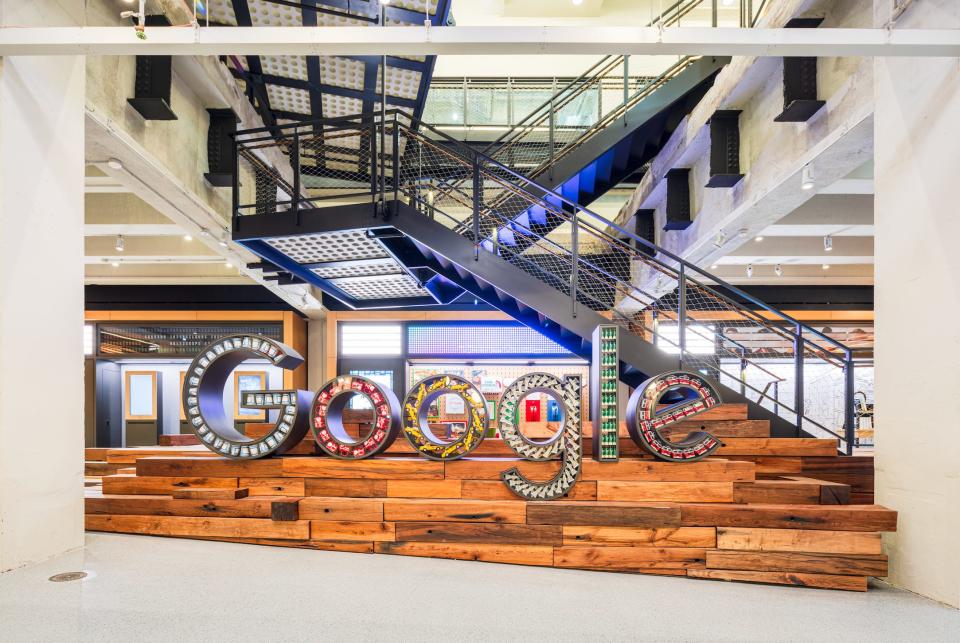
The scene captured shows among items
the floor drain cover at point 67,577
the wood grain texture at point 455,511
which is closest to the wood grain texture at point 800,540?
the wood grain texture at point 455,511

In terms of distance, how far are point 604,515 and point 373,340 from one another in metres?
Answer: 8.51

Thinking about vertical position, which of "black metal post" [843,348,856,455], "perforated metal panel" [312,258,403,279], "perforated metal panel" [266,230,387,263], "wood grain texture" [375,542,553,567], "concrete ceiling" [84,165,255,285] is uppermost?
"concrete ceiling" [84,165,255,285]

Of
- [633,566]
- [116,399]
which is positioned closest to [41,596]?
[633,566]

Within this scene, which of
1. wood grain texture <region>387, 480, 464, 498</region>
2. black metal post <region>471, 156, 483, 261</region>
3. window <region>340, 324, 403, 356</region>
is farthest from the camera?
window <region>340, 324, 403, 356</region>

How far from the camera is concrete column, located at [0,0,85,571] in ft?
11.6

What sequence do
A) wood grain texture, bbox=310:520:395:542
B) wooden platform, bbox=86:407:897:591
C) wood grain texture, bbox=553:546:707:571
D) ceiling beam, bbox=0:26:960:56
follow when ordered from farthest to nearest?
wood grain texture, bbox=310:520:395:542
wood grain texture, bbox=553:546:707:571
wooden platform, bbox=86:407:897:591
ceiling beam, bbox=0:26:960:56

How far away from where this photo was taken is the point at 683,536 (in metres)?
4.26

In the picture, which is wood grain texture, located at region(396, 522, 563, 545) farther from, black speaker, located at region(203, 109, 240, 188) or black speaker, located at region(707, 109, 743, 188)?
black speaker, located at region(203, 109, 240, 188)

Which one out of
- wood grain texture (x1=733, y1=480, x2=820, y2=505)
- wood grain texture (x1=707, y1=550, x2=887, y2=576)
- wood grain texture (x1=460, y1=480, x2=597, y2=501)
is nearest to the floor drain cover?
wood grain texture (x1=460, y1=480, x2=597, y2=501)

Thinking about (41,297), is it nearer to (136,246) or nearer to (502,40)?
(502,40)

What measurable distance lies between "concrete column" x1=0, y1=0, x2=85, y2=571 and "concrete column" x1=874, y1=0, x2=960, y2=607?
4997 mm

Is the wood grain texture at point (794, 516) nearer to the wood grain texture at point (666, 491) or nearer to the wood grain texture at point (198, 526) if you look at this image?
the wood grain texture at point (666, 491)

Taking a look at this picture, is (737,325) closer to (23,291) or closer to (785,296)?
(785,296)

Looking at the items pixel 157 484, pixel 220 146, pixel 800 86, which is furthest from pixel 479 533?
pixel 220 146
